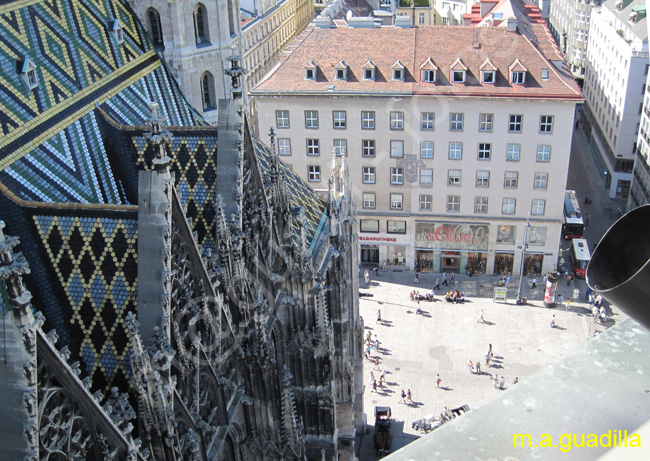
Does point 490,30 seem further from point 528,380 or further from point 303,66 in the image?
point 528,380

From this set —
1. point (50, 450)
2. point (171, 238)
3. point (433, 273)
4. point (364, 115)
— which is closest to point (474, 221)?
point (433, 273)

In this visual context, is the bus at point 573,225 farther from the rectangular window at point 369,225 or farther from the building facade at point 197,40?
the building facade at point 197,40

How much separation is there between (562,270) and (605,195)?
1877 centimetres

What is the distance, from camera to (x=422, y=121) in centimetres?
5234

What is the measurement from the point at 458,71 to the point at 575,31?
5533 cm

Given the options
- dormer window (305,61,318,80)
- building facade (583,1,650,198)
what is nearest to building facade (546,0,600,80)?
building facade (583,1,650,198)

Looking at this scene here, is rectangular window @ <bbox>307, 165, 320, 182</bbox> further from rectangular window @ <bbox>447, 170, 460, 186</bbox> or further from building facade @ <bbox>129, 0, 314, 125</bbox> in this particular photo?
building facade @ <bbox>129, 0, 314, 125</bbox>

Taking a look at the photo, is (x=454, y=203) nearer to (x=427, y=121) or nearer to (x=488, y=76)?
(x=427, y=121)

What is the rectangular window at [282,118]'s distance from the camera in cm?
5359

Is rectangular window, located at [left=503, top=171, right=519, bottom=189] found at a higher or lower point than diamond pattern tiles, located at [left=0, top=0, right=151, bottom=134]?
lower

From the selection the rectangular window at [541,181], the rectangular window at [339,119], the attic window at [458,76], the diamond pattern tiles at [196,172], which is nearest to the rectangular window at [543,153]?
the rectangular window at [541,181]

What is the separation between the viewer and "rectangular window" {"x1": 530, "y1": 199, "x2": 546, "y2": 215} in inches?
2092

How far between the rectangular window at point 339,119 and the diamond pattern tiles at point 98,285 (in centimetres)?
3701

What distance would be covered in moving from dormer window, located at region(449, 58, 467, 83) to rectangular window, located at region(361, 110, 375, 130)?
21.2 feet
